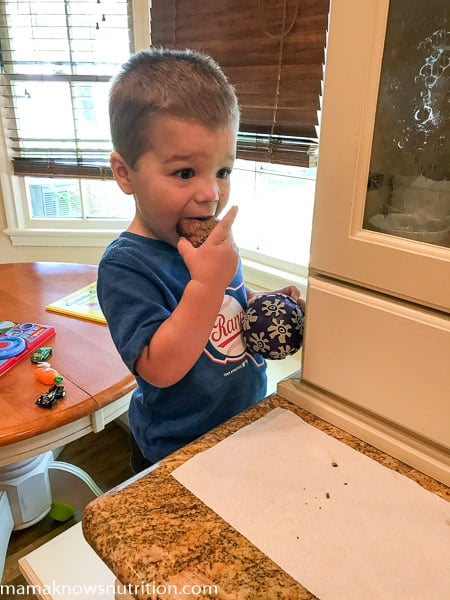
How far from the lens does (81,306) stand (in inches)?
61.8

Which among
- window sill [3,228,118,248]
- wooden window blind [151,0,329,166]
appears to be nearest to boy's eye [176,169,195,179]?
wooden window blind [151,0,329,166]

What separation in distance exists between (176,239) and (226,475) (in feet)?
1.17

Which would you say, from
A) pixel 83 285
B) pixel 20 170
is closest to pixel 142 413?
pixel 83 285

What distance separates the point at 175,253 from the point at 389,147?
1.18ft

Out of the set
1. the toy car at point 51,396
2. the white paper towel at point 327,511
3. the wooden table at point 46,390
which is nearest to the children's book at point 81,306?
the wooden table at point 46,390

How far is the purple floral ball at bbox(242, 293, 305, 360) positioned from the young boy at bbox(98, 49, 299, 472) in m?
0.03

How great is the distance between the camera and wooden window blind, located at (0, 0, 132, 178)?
200 cm

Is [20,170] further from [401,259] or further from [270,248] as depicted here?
[401,259]

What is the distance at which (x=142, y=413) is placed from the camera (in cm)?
85

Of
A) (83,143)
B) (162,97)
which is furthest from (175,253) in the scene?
(83,143)

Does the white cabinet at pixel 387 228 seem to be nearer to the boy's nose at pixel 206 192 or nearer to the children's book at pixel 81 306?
the boy's nose at pixel 206 192

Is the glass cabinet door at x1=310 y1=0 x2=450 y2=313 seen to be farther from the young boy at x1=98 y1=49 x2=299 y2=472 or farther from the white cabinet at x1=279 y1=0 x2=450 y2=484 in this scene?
the young boy at x1=98 y1=49 x2=299 y2=472

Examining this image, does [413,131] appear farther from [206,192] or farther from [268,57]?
[268,57]

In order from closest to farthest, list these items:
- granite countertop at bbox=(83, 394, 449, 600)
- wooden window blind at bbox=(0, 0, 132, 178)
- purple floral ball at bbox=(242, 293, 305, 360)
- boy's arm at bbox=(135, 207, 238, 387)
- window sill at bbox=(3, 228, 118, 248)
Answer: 1. granite countertop at bbox=(83, 394, 449, 600)
2. boy's arm at bbox=(135, 207, 238, 387)
3. purple floral ball at bbox=(242, 293, 305, 360)
4. wooden window blind at bbox=(0, 0, 132, 178)
5. window sill at bbox=(3, 228, 118, 248)
